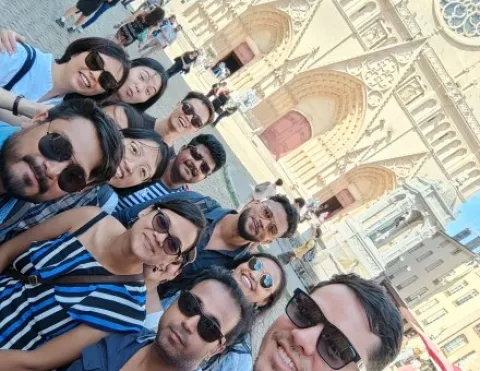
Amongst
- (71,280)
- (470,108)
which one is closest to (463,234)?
(470,108)

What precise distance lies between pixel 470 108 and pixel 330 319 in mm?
21441

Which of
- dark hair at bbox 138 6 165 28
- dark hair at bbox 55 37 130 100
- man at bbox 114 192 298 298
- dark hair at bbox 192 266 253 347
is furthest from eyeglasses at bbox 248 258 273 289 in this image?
dark hair at bbox 138 6 165 28

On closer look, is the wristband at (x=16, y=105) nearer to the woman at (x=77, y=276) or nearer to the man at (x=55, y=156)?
the man at (x=55, y=156)

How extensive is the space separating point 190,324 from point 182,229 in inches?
22.5

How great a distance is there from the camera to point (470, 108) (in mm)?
21578

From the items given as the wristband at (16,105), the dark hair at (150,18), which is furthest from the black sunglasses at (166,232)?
the dark hair at (150,18)

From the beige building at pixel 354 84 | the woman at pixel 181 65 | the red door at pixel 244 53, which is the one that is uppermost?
the red door at pixel 244 53

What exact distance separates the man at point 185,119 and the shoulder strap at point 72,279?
281 centimetres

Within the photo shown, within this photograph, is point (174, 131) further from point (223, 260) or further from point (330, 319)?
point (330, 319)

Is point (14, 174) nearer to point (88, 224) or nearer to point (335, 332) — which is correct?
point (88, 224)

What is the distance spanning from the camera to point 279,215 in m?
4.91

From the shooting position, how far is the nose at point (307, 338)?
235cm

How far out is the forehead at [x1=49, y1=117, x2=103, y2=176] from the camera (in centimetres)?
238

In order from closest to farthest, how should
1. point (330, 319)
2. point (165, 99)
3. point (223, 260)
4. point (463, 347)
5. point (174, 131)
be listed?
point (330, 319) < point (223, 260) < point (174, 131) < point (165, 99) < point (463, 347)
